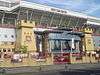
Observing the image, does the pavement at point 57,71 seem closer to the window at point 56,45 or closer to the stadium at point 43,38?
the stadium at point 43,38

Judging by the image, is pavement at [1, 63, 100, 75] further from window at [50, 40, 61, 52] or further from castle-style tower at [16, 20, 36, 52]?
window at [50, 40, 61, 52]

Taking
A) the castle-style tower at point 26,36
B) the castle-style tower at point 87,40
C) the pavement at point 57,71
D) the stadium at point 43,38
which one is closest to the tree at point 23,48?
the stadium at point 43,38

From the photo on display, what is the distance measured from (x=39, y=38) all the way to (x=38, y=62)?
29402 mm

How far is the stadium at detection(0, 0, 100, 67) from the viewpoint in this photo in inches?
2106

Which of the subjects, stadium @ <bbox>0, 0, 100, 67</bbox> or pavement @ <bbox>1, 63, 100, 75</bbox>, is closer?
pavement @ <bbox>1, 63, 100, 75</bbox>

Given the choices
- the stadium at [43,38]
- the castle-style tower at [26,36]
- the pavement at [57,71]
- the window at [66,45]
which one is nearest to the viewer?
the pavement at [57,71]

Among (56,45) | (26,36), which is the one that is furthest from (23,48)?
(56,45)

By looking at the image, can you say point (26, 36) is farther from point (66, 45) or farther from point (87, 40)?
point (87, 40)

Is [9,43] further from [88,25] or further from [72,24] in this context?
[88,25]

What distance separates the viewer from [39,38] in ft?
268

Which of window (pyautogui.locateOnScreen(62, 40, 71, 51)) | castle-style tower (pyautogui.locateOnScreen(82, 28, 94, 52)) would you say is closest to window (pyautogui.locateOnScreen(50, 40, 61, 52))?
window (pyautogui.locateOnScreen(62, 40, 71, 51))

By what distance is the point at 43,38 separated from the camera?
81.2 m

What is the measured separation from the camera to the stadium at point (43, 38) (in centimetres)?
5350

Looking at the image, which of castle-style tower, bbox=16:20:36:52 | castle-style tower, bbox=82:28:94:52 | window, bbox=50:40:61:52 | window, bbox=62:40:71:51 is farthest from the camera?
castle-style tower, bbox=82:28:94:52
